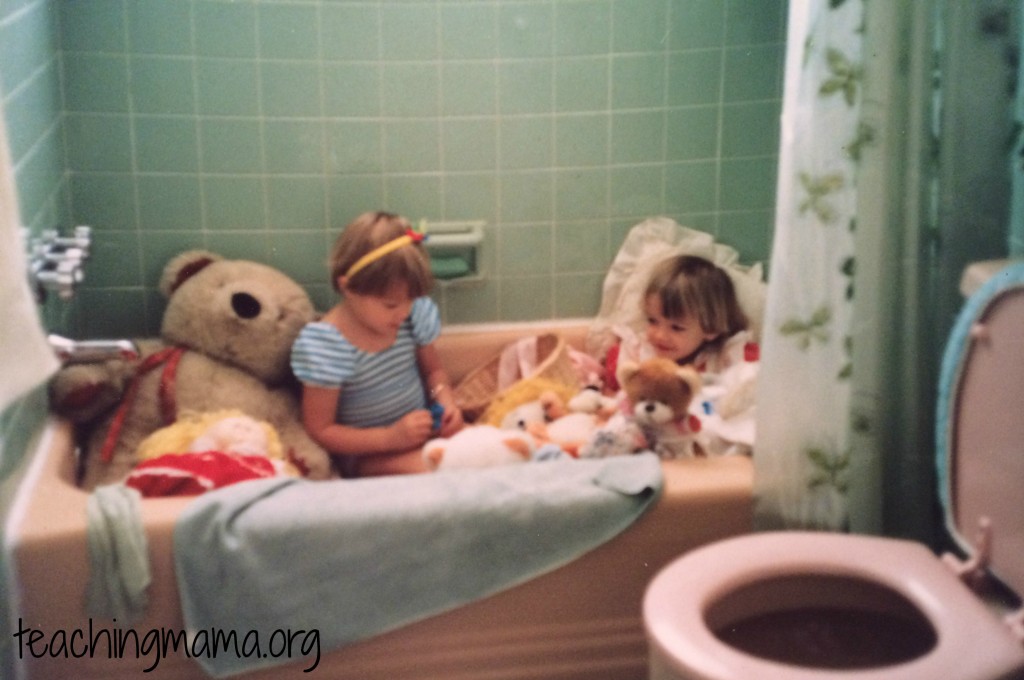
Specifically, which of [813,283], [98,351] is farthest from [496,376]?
[98,351]

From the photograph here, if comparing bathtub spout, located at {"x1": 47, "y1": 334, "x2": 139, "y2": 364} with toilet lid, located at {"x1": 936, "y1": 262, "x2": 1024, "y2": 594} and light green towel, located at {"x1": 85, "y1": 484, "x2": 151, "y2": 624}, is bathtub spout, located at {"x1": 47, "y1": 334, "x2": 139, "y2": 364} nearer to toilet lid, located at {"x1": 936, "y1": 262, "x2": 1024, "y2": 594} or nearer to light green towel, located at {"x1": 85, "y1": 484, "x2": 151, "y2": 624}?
light green towel, located at {"x1": 85, "y1": 484, "x2": 151, "y2": 624}

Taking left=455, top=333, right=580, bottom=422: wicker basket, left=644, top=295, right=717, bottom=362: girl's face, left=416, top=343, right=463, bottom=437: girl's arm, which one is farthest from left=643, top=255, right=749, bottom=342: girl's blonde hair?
left=416, top=343, right=463, bottom=437: girl's arm

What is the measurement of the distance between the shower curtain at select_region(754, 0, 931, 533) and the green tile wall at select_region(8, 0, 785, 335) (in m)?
0.78

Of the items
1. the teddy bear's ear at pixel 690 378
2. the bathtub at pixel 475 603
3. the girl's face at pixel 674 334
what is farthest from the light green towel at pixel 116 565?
the girl's face at pixel 674 334

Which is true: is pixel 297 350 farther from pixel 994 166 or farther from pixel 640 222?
pixel 994 166

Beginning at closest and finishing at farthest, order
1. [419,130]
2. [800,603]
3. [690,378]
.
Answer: [800,603]
[690,378]
[419,130]

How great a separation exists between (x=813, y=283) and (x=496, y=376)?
881mm

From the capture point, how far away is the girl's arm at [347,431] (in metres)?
2.21

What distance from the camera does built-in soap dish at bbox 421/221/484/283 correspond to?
2.43m

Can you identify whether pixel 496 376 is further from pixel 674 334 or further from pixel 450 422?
pixel 674 334

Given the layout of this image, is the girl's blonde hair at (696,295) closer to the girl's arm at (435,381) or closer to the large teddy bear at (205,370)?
the girl's arm at (435,381)

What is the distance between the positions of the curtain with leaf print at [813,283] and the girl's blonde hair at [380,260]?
68 centimetres

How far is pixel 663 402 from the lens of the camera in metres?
1.96

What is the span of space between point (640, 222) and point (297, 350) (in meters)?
0.80
